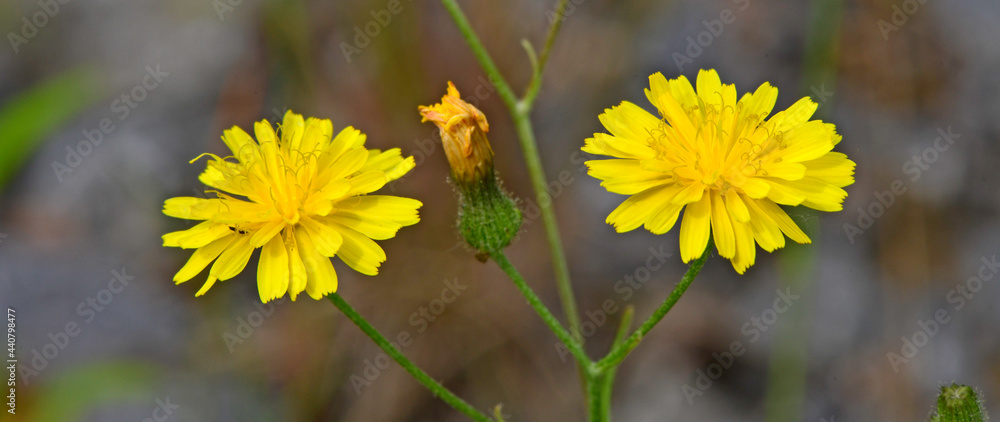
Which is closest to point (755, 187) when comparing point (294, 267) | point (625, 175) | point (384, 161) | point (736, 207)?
point (736, 207)

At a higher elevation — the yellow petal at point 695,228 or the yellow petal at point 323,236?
the yellow petal at point 323,236

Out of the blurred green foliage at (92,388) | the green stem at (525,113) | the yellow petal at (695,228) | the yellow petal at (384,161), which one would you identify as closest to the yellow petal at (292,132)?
the yellow petal at (384,161)

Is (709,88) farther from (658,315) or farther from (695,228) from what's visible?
(658,315)

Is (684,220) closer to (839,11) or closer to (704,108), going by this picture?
(704,108)

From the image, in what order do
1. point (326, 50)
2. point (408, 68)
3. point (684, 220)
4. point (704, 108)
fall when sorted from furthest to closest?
1. point (326, 50)
2. point (408, 68)
3. point (704, 108)
4. point (684, 220)

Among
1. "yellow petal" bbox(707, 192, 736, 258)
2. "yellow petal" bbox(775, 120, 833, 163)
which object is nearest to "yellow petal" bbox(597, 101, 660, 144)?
"yellow petal" bbox(707, 192, 736, 258)

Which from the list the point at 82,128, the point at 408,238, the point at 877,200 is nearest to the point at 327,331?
the point at 408,238

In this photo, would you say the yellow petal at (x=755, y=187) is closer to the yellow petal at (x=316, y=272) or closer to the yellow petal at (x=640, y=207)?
the yellow petal at (x=640, y=207)
